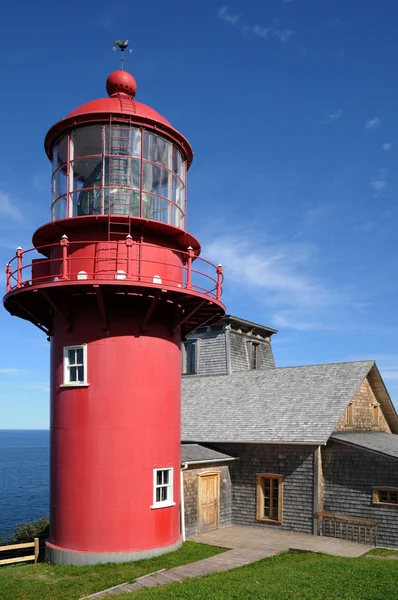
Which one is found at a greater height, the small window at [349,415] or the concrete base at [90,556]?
the small window at [349,415]

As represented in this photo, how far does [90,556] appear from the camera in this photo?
14953 millimetres

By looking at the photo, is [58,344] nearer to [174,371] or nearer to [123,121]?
[174,371]

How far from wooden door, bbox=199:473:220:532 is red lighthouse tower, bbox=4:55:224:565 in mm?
3481

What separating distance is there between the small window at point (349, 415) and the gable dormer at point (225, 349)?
25.0 feet

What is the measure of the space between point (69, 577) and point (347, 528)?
918cm

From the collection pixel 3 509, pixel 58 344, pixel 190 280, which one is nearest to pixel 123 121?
pixel 190 280

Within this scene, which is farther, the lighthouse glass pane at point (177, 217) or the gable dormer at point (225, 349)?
the gable dormer at point (225, 349)

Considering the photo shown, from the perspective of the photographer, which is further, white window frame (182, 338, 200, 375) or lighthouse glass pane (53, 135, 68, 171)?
white window frame (182, 338, 200, 375)

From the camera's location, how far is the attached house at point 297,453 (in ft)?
62.5

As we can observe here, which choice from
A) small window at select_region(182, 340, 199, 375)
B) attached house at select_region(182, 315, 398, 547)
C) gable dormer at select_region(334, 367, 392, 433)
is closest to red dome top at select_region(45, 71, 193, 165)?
attached house at select_region(182, 315, 398, 547)

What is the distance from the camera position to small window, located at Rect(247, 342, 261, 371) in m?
30.6

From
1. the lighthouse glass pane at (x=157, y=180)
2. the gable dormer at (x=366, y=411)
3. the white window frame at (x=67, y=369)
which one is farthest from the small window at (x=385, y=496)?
the lighthouse glass pane at (x=157, y=180)

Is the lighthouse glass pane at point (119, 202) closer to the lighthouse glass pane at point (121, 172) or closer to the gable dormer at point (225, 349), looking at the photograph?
the lighthouse glass pane at point (121, 172)

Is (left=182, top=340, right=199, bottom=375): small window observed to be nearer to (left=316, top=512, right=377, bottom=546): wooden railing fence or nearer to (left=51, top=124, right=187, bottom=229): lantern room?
(left=316, top=512, right=377, bottom=546): wooden railing fence
